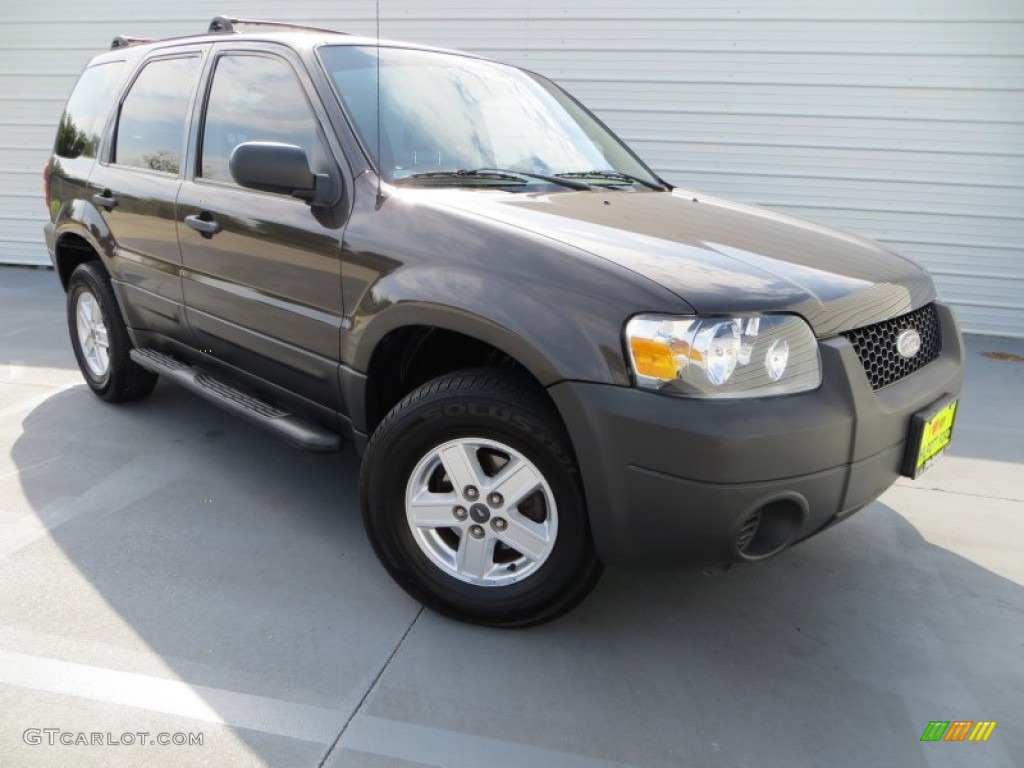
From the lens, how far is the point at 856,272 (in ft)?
7.59

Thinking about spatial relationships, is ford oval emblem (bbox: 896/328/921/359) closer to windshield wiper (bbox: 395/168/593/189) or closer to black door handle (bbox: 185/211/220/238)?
windshield wiper (bbox: 395/168/593/189)

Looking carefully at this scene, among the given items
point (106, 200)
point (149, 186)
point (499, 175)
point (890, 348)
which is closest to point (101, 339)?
point (106, 200)

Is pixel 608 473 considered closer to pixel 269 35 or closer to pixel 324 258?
pixel 324 258

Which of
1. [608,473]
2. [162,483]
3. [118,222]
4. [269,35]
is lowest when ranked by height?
[162,483]

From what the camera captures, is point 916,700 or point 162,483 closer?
point 916,700

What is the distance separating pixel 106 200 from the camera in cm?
375

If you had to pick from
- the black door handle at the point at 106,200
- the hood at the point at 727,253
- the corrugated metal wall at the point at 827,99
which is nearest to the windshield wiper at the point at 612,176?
the hood at the point at 727,253

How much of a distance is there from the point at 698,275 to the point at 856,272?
0.64 meters

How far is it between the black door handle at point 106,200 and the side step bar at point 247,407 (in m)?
0.72

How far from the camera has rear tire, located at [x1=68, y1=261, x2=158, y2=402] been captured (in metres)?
3.94

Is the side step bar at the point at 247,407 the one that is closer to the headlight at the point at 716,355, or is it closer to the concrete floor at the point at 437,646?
the concrete floor at the point at 437,646

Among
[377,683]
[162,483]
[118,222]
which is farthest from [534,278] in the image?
[118,222]

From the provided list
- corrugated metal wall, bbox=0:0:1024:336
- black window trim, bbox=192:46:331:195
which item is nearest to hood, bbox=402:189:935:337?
black window trim, bbox=192:46:331:195

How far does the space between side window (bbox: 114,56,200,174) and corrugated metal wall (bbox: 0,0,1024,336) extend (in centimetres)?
396
